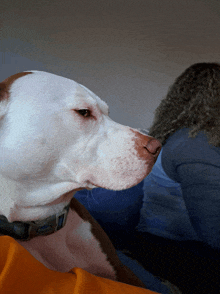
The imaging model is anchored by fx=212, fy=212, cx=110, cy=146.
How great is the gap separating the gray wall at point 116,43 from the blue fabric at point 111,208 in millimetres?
1790

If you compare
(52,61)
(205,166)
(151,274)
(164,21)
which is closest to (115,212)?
(151,274)

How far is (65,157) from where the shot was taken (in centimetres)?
56

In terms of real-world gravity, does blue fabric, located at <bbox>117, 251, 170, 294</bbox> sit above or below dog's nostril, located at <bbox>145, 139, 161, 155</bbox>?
below

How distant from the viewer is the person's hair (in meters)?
1.18

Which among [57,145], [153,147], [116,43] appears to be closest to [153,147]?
[153,147]

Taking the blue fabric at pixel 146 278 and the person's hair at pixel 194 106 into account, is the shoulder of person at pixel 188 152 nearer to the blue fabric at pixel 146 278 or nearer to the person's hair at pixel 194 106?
the person's hair at pixel 194 106

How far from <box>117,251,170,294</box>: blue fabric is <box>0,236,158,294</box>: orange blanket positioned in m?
0.48

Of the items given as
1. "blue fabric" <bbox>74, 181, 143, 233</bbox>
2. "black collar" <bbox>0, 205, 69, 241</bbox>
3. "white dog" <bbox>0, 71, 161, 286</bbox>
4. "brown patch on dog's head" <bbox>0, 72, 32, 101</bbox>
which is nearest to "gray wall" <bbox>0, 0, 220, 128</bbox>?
"blue fabric" <bbox>74, 181, 143, 233</bbox>

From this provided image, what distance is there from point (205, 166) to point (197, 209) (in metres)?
0.21

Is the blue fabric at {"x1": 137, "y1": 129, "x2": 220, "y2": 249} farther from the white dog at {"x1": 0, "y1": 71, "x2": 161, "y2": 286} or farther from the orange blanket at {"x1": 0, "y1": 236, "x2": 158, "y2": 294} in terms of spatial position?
the orange blanket at {"x1": 0, "y1": 236, "x2": 158, "y2": 294}

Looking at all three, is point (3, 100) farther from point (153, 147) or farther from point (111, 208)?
point (111, 208)

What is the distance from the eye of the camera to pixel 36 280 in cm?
33

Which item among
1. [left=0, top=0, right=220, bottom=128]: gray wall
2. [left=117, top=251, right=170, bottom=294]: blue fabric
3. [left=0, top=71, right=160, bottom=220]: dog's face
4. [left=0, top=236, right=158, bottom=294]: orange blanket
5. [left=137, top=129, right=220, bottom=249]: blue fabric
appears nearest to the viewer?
[left=0, top=236, right=158, bottom=294]: orange blanket

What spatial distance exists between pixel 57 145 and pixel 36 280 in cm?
30
